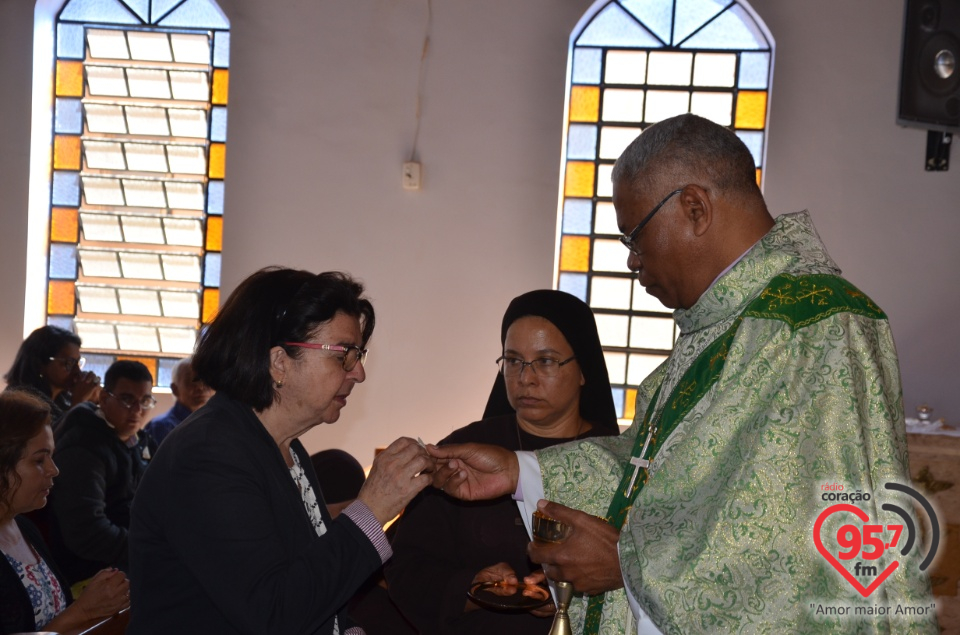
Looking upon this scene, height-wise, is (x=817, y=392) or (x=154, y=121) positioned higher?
(x=154, y=121)

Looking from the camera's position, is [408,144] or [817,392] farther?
[408,144]

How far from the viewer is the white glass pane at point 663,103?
24.6 ft

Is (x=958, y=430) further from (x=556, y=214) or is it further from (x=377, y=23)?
(x=377, y=23)

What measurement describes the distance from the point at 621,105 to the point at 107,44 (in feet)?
13.9

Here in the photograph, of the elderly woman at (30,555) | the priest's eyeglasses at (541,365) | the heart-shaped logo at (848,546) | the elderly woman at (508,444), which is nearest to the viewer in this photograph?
the heart-shaped logo at (848,546)

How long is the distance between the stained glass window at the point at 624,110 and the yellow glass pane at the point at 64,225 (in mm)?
4004

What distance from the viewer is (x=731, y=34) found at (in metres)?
7.43

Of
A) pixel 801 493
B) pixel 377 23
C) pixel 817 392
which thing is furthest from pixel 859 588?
pixel 377 23

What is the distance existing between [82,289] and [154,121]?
4.96 feet

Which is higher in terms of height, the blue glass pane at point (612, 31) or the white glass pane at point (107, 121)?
the blue glass pane at point (612, 31)

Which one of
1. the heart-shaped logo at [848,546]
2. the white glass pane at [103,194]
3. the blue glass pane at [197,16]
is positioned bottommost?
the heart-shaped logo at [848,546]

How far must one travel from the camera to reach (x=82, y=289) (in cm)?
796

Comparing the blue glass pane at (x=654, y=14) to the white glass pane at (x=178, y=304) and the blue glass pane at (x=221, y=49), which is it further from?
the white glass pane at (x=178, y=304)

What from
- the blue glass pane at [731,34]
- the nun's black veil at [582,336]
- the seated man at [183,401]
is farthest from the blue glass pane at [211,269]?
the nun's black veil at [582,336]
